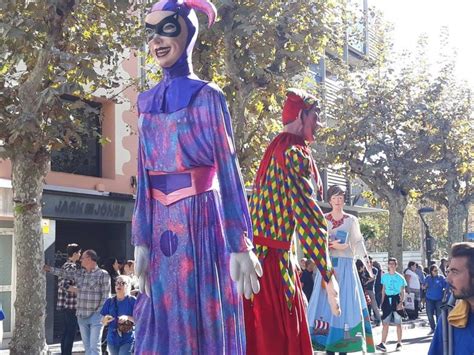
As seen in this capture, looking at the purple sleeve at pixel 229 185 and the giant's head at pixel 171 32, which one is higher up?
the giant's head at pixel 171 32

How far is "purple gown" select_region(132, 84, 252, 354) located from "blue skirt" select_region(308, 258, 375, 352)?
3517 mm

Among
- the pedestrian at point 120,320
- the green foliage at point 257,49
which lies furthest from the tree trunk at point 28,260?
the green foliage at point 257,49

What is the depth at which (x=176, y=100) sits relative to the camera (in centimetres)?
423

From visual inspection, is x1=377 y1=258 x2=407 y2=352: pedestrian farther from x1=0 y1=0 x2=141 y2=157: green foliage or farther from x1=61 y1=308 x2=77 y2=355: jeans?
x1=0 y1=0 x2=141 y2=157: green foliage

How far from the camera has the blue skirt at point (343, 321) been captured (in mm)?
7504

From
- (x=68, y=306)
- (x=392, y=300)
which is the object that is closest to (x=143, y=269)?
(x=68, y=306)

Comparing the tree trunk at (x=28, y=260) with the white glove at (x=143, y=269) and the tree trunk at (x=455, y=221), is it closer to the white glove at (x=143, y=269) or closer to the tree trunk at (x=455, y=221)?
the white glove at (x=143, y=269)

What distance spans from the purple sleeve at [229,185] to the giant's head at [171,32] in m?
0.42

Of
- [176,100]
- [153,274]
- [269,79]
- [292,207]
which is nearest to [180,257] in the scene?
[153,274]

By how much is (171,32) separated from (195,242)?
1.20m

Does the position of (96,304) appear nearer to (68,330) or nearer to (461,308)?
(68,330)

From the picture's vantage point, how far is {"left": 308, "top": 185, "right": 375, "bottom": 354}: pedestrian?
7.52 metres

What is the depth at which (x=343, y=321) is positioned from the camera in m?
7.66

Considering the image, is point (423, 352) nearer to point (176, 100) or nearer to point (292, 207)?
point (292, 207)
